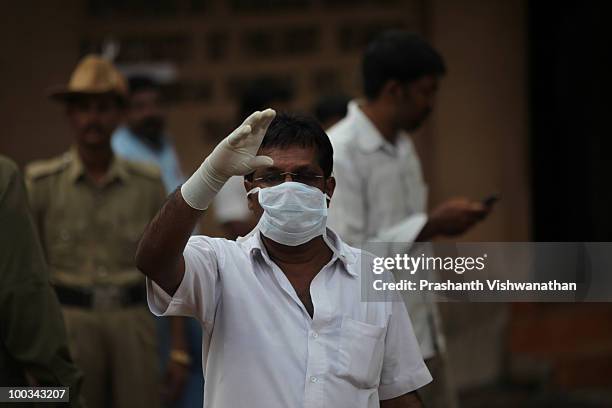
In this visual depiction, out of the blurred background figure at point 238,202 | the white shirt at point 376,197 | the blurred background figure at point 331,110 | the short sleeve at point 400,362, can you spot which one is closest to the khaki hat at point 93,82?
the blurred background figure at point 238,202

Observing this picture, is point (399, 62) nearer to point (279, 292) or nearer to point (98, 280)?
point (98, 280)

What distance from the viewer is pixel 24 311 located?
3.87 metres

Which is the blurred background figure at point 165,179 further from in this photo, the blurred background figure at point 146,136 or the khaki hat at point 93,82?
the khaki hat at point 93,82

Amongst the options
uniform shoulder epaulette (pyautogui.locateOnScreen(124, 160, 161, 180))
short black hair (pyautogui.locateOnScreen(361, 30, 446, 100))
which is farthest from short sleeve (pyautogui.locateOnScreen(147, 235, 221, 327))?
uniform shoulder epaulette (pyautogui.locateOnScreen(124, 160, 161, 180))

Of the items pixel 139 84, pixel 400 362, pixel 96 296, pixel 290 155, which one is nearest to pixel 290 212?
pixel 290 155

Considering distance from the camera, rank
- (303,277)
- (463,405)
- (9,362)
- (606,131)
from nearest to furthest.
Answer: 1. (303,277)
2. (9,362)
3. (463,405)
4. (606,131)

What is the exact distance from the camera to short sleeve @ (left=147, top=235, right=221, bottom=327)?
320cm

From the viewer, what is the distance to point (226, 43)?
8.80 meters

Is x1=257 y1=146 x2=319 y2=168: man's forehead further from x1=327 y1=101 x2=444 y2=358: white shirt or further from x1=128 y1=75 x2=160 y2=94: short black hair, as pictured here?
x1=128 y1=75 x2=160 y2=94: short black hair

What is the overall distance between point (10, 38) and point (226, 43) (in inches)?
57.1

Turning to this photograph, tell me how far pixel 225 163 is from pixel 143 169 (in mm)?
3069

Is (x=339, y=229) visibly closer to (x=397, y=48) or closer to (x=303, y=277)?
(x=397, y=48)

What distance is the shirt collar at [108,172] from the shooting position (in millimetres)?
5930

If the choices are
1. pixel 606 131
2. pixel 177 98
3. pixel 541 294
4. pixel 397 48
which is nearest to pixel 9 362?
pixel 541 294
